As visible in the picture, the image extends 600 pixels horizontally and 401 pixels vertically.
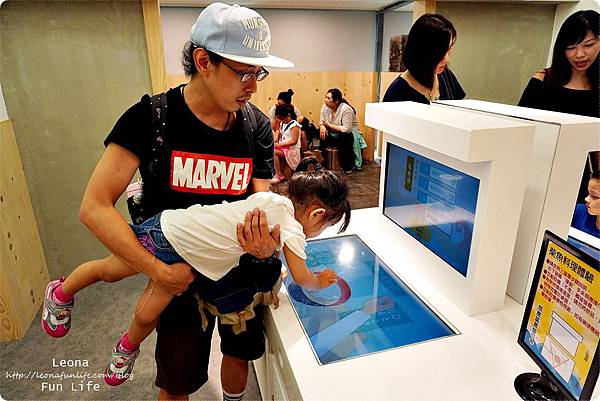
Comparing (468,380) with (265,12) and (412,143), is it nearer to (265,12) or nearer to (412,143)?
(412,143)

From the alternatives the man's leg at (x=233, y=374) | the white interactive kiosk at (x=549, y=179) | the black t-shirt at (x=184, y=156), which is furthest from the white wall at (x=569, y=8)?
the man's leg at (x=233, y=374)

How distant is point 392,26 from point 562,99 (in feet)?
14.8

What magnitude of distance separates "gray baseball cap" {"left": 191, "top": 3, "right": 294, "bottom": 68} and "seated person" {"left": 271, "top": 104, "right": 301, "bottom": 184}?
12.0ft

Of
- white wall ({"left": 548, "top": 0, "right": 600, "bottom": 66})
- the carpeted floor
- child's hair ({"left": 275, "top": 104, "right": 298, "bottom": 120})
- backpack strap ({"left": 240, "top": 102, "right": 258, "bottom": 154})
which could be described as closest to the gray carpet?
the carpeted floor


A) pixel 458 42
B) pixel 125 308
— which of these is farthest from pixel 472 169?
pixel 458 42

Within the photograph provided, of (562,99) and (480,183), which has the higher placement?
(562,99)

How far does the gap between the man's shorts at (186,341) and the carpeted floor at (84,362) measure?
54 centimetres

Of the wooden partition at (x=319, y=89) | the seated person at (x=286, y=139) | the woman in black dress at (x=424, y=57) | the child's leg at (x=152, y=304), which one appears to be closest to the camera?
the child's leg at (x=152, y=304)

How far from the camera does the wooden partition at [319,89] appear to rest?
5.88 metres

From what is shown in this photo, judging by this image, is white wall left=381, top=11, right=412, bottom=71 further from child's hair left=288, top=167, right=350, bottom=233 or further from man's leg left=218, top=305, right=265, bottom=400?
man's leg left=218, top=305, right=265, bottom=400

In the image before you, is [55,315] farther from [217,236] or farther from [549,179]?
[549,179]

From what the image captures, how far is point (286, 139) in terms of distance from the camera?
4.86m

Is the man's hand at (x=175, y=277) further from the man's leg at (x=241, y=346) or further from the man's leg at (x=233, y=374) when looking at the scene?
the man's leg at (x=233, y=374)

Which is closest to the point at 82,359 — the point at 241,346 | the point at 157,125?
the point at 241,346
